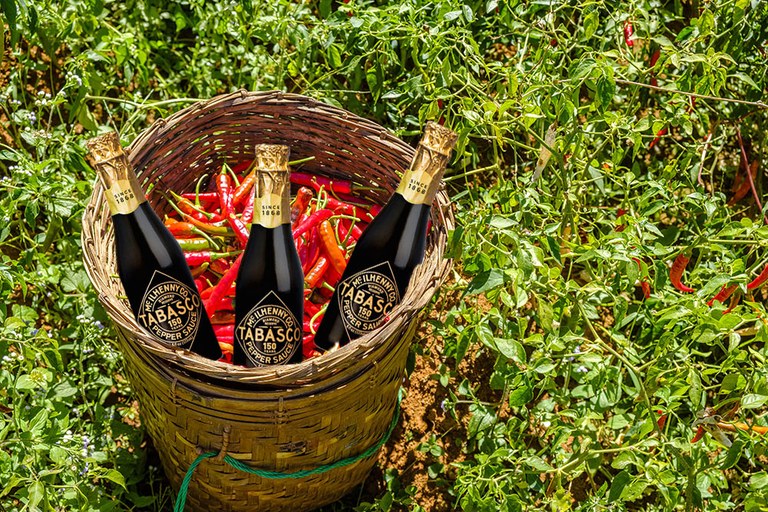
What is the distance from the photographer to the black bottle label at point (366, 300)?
1943mm

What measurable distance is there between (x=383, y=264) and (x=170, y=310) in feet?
1.58

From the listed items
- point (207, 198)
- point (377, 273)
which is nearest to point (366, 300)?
point (377, 273)

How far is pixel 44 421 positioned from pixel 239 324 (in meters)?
0.47

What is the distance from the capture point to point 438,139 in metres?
1.79

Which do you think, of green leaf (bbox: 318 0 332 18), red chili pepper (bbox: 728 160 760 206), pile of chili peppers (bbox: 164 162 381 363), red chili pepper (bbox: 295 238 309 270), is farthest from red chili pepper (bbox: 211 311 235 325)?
red chili pepper (bbox: 728 160 760 206)

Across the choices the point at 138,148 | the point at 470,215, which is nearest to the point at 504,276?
the point at 470,215

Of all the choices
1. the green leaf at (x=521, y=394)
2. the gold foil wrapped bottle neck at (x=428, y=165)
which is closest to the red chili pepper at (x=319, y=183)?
the gold foil wrapped bottle neck at (x=428, y=165)

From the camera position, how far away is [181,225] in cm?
221

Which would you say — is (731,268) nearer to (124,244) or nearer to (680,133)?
(680,133)

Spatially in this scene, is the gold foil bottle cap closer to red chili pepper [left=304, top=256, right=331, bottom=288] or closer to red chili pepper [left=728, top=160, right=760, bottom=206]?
red chili pepper [left=304, top=256, right=331, bottom=288]

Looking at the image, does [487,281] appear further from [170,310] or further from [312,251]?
[170,310]

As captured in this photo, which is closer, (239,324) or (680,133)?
(239,324)

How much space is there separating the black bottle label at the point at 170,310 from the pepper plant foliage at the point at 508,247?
29 cm

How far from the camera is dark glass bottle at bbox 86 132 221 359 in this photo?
1.87 m
